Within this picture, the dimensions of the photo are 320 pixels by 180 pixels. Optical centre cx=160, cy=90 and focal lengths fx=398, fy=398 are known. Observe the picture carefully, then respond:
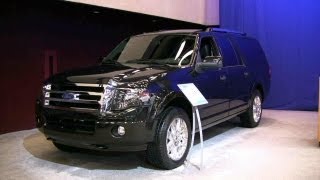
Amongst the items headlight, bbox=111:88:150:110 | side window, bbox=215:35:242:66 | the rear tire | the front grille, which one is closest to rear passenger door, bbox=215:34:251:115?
side window, bbox=215:35:242:66

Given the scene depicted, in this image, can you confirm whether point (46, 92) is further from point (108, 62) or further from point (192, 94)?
point (192, 94)

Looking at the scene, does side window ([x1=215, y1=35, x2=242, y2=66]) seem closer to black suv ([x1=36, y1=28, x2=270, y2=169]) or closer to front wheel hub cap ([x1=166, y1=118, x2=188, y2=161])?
black suv ([x1=36, y1=28, x2=270, y2=169])

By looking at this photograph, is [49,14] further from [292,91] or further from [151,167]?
[292,91]

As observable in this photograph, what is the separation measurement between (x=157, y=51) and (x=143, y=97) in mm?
1480

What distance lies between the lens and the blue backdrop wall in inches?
381

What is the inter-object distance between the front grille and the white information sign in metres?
1.03

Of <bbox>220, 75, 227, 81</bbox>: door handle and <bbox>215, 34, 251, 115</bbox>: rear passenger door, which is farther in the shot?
<bbox>215, 34, 251, 115</bbox>: rear passenger door

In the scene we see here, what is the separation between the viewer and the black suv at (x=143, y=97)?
14.8 ft

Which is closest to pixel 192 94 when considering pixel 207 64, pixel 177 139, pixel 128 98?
pixel 177 139

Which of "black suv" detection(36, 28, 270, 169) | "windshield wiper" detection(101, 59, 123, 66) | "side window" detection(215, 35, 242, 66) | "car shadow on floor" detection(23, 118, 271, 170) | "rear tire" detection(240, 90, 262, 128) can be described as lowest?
"car shadow on floor" detection(23, 118, 271, 170)

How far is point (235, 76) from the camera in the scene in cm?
668

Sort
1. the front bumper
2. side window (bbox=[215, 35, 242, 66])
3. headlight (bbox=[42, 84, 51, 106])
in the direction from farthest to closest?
side window (bbox=[215, 35, 242, 66]) < headlight (bbox=[42, 84, 51, 106]) < the front bumper

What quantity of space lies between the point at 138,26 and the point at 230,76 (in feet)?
13.9

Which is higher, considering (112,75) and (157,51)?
(157,51)
